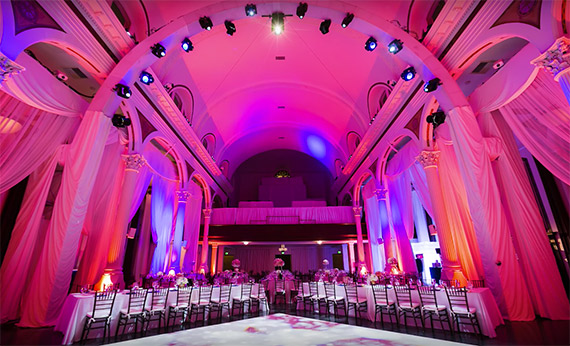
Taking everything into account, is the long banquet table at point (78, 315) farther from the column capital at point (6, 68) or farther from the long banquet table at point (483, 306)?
the long banquet table at point (483, 306)

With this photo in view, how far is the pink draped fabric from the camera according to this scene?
11102mm

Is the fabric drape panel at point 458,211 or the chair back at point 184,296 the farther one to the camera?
the fabric drape panel at point 458,211

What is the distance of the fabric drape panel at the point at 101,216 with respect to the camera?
239 inches

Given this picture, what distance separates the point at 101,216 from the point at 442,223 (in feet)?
28.6

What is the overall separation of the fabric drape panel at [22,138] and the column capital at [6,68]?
1006 mm

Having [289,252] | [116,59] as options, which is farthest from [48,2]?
[289,252]

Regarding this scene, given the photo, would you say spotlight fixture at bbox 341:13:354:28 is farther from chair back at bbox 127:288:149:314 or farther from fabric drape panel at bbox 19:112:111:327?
chair back at bbox 127:288:149:314

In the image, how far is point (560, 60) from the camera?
3605mm

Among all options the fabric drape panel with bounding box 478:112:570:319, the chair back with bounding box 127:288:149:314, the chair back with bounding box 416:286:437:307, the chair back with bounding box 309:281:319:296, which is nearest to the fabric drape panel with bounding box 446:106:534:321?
the fabric drape panel with bounding box 478:112:570:319

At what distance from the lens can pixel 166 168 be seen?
33.0 feet

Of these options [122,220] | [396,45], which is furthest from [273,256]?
[396,45]

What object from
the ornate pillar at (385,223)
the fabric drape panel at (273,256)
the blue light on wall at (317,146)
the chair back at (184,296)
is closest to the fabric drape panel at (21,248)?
the chair back at (184,296)

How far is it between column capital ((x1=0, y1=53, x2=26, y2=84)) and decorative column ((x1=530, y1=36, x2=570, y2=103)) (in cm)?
784

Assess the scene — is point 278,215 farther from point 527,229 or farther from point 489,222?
point 527,229
